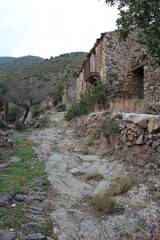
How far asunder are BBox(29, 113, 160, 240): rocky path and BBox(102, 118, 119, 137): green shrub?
46.3 inches

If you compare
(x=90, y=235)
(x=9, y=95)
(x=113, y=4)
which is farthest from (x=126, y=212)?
(x=9, y=95)

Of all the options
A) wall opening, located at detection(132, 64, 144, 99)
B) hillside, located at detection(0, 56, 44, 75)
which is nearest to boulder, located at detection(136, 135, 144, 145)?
wall opening, located at detection(132, 64, 144, 99)

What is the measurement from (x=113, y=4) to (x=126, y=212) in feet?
15.7

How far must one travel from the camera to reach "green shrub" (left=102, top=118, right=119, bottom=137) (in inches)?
260

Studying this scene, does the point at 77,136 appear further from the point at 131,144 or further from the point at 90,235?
the point at 90,235

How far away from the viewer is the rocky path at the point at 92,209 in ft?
8.66

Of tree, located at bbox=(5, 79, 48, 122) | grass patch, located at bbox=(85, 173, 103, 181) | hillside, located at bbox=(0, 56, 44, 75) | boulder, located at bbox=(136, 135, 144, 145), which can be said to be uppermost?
hillside, located at bbox=(0, 56, 44, 75)

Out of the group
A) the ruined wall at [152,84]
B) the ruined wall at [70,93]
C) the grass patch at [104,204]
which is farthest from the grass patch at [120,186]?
the ruined wall at [70,93]

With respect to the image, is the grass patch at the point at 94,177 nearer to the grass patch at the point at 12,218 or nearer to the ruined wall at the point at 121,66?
the grass patch at the point at 12,218

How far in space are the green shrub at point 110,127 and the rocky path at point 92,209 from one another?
3.86 feet

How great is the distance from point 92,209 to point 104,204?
0.77ft

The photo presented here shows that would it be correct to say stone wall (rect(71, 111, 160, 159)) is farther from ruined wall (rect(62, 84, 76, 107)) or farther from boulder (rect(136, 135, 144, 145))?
ruined wall (rect(62, 84, 76, 107))

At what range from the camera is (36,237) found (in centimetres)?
240

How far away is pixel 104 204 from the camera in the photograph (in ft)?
10.4
